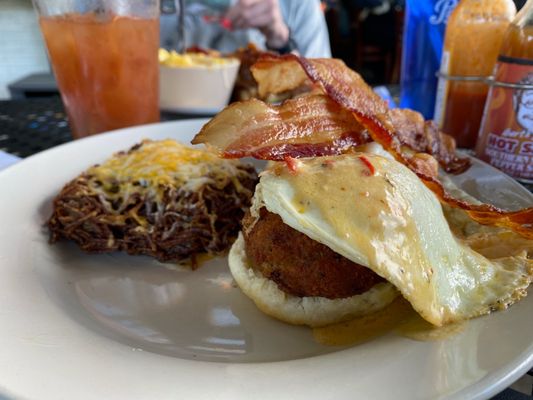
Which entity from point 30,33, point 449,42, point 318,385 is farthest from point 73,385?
point 30,33

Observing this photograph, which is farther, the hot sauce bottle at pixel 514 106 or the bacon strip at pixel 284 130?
the hot sauce bottle at pixel 514 106

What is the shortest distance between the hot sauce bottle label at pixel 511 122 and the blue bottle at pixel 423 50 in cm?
43

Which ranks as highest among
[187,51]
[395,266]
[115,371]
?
[187,51]

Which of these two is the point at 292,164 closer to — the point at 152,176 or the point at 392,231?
the point at 392,231

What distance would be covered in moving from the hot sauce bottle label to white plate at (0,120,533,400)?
0.08m

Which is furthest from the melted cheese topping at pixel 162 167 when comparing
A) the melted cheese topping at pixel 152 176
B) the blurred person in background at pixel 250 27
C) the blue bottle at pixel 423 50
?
the blurred person in background at pixel 250 27

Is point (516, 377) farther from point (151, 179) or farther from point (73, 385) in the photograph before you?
point (151, 179)

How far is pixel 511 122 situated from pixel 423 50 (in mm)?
570

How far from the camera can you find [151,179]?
1153 mm

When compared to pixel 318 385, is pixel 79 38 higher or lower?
higher

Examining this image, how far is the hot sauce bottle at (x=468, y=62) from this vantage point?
53.9 inches

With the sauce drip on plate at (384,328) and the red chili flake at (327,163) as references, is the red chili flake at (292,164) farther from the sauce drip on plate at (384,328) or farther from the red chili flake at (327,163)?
the sauce drip on plate at (384,328)

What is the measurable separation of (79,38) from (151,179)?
2.34ft

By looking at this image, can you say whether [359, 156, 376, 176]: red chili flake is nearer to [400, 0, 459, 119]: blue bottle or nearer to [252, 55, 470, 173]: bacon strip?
[252, 55, 470, 173]: bacon strip
